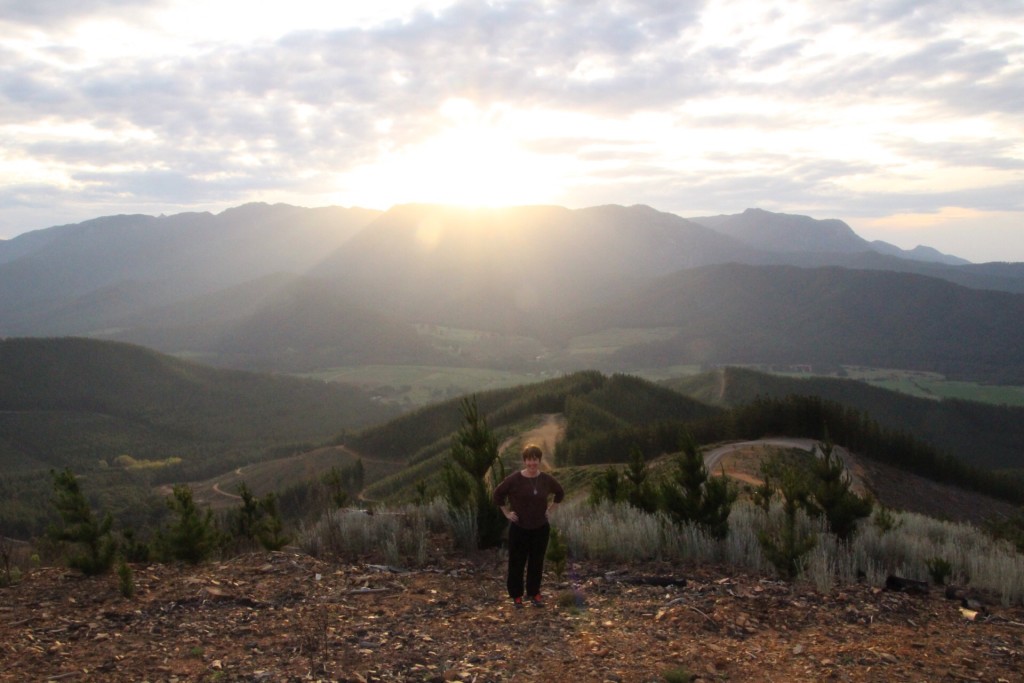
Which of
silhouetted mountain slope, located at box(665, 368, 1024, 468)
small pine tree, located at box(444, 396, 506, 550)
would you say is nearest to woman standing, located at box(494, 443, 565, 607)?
small pine tree, located at box(444, 396, 506, 550)

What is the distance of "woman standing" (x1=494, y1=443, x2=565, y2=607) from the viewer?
7473 mm

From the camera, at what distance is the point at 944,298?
197875mm

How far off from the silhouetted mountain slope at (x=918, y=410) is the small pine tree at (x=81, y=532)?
256 ft

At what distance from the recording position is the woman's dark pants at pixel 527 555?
746cm

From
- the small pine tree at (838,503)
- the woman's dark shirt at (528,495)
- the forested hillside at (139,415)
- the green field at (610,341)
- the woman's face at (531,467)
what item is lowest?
the forested hillside at (139,415)

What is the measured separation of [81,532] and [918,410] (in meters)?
103

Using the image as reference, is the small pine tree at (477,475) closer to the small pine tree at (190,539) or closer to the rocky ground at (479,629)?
the rocky ground at (479,629)

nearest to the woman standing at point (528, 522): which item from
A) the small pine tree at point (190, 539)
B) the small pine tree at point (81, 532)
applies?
the small pine tree at point (190, 539)

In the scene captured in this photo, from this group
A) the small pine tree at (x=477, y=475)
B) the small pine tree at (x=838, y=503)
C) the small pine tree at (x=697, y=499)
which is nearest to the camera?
the small pine tree at (x=697, y=499)

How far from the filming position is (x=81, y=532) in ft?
29.0

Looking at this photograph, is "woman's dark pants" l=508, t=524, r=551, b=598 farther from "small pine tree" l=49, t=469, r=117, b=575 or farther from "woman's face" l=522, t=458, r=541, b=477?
"small pine tree" l=49, t=469, r=117, b=575

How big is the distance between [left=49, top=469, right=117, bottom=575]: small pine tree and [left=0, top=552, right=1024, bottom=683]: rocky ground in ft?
0.65

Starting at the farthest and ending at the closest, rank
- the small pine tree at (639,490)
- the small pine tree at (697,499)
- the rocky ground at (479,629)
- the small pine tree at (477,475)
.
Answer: the small pine tree at (639,490) → the small pine tree at (477,475) → the small pine tree at (697,499) → the rocky ground at (479,629)

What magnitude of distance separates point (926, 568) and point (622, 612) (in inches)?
170
